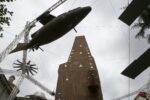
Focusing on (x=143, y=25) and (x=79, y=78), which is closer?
(x=79, y=78)

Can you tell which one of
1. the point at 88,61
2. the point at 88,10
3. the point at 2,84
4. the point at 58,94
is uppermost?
the point at 88,10

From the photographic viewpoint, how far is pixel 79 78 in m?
12.2

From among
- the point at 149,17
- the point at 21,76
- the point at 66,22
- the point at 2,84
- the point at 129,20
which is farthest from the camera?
the point at 2,84

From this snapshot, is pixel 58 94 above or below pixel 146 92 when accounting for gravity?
above

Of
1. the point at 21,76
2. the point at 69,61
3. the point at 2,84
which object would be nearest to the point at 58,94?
the point at 69,61

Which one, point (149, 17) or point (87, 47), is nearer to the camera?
point (87, 47)

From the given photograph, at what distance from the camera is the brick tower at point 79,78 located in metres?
11.9

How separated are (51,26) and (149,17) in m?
9.23

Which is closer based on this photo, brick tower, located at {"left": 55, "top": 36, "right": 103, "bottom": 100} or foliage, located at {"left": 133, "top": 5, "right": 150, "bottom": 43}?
brick tower, located at {"left": 55, "top": 36, "right": 103, "bottom": 100}

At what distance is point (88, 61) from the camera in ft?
42.0

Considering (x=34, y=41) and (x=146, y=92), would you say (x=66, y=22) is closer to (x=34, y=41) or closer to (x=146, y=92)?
(x=34, y=41)

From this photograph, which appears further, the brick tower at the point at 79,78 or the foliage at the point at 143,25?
the foliage at the point at 143,25

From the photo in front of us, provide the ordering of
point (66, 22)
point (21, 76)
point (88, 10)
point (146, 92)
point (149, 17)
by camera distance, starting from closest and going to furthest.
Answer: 1. point (66, 22)
2. point (88, 10)
3. point (149, 17)
4. point (146, 92)
5. point (21, 76)

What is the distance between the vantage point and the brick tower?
11875 mm
